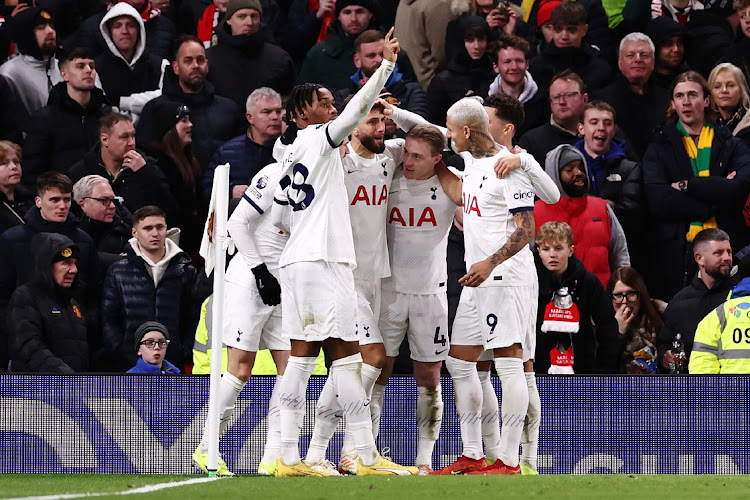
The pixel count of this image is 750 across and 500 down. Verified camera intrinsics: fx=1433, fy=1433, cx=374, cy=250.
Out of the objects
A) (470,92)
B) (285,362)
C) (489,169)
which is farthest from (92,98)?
(489,169)

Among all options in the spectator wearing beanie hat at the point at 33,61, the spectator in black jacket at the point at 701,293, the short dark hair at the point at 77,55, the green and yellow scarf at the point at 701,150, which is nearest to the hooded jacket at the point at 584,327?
the spectator in black jacket at the point at 701,293

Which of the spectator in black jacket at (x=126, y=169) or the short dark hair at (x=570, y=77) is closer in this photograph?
the spectator in black jacket at (x=126, y=169)

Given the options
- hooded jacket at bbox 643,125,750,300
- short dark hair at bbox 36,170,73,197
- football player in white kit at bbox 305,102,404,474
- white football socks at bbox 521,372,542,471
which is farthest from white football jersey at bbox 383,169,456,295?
hooded jacket at bbox 643,125,750,300

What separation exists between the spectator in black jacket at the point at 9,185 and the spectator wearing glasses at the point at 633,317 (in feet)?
18.6

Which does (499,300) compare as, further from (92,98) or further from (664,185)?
(92,98)

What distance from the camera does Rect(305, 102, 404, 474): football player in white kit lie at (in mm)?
10516

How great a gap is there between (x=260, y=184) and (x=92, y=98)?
14.6 feet

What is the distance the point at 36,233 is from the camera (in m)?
12.8

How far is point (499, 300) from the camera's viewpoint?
10.3 metres

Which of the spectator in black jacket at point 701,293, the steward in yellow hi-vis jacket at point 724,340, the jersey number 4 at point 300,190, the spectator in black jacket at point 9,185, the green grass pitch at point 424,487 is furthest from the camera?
the spectator in black jacket at point 9,185

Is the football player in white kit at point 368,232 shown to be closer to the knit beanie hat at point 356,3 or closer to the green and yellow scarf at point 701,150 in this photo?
the green and yellow scarf at point 701,150

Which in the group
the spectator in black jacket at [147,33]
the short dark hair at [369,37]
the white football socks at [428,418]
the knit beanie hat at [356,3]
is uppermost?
the knit beanie hat at [356,3]

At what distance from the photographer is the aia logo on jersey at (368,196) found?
10570mm

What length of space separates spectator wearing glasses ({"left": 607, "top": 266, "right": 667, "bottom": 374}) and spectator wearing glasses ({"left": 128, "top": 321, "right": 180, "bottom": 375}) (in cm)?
395
